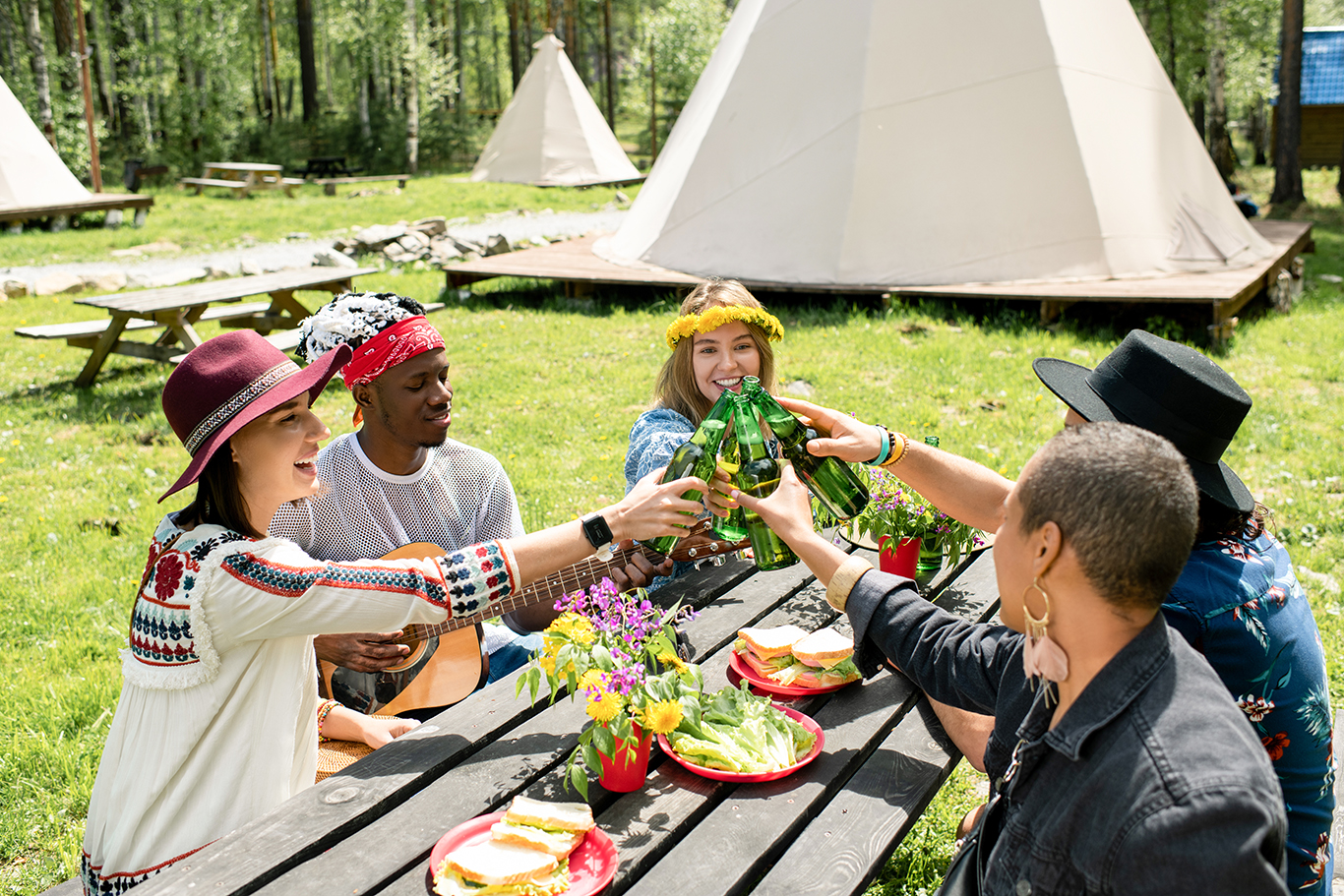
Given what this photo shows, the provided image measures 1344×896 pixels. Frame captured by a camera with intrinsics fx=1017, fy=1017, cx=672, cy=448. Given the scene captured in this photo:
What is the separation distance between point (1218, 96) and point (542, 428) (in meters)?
20.2

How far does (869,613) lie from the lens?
2467 mm

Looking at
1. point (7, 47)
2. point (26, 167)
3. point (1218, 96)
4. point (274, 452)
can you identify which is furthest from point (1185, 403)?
point (7, 47)

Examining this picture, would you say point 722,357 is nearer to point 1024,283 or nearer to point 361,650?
point 361,650

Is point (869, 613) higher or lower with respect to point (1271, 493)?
higher

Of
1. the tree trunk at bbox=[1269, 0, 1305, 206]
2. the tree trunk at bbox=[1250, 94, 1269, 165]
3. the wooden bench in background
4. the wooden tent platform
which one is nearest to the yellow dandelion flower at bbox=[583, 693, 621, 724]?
the wooden tent platform

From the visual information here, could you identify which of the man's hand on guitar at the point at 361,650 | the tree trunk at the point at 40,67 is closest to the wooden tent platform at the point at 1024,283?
the man's hand on guitar at the point at 361,650

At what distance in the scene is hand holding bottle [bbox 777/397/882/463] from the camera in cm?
301

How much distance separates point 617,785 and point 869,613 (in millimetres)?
730

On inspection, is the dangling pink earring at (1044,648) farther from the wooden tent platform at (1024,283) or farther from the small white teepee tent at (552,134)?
the small white teepee tent at (552,134)

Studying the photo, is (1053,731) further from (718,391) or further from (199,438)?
(718,391)

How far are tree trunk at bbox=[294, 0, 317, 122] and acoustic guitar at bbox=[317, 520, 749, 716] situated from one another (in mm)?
31761

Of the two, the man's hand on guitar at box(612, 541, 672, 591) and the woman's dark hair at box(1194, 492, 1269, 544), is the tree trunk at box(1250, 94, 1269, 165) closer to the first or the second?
the man's hand on guitar at box(612, 541, 672, 591)

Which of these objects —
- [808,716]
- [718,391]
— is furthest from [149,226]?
[808,716]

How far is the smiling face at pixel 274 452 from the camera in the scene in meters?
2.46
